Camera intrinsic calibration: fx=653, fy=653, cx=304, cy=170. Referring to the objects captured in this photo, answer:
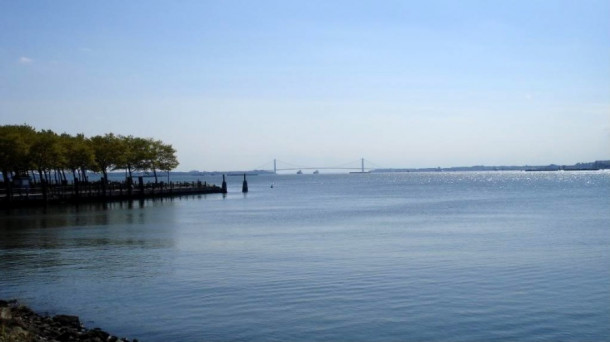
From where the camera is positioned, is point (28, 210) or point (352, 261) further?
point (28, 210)

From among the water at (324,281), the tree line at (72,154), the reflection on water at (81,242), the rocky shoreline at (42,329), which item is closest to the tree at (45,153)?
the tree line at (72,154)

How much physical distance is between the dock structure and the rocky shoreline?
56625 millimetres

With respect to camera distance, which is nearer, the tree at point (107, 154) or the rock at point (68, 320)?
the rock at point (68, 320)

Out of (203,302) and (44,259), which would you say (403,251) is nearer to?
(203,302)

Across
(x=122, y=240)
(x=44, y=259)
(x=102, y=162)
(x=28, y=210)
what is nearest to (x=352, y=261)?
(x=44, y=259)

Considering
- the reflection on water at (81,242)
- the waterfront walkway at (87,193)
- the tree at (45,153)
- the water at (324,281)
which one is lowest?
the water at (324,281)

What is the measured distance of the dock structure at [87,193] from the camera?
73.4 metres

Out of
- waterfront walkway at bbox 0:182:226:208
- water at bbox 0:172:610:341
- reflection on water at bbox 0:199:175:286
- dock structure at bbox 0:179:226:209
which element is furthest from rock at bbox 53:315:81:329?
waterfront walkway at bbox 0:182:226:208

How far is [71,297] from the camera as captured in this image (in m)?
23.3

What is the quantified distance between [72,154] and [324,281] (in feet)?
238

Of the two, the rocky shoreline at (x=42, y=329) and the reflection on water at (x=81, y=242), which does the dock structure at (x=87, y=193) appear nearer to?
the reflection on water at (x=81, y=242)

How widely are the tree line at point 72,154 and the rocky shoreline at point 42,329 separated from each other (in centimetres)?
5923

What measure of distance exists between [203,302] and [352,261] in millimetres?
10159

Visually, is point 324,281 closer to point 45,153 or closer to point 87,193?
point 45,153
